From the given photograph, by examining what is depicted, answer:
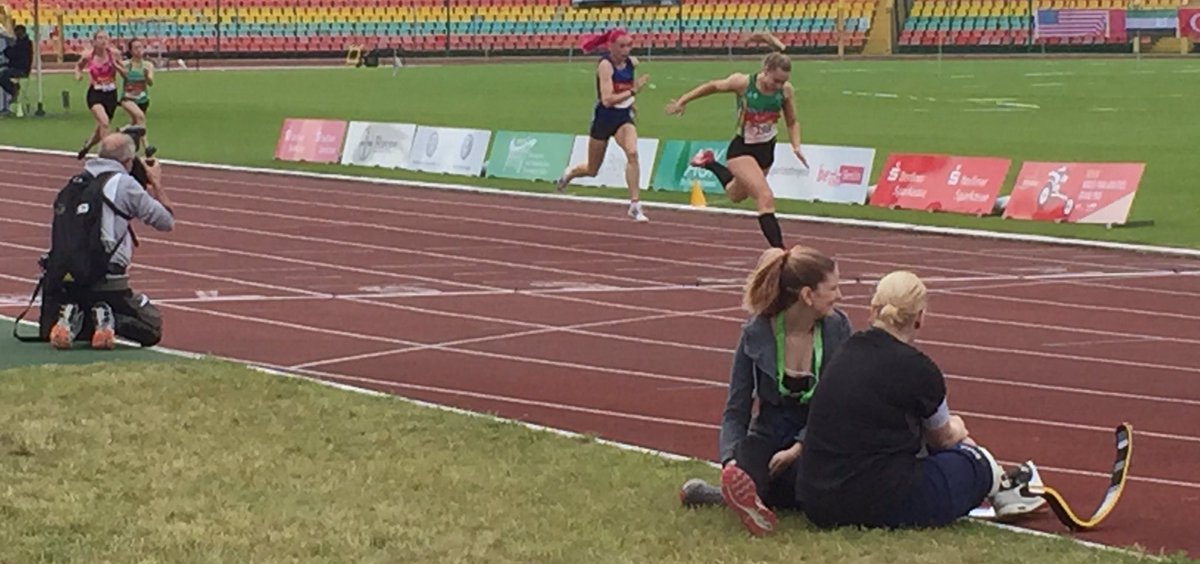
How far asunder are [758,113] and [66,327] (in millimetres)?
6825

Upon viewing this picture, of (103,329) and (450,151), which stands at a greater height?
(103,329)

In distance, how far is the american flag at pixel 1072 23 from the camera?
2670 inches

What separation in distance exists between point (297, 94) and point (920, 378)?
39.8 metres

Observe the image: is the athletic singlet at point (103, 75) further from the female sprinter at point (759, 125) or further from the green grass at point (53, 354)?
the green grass at point (53, 354)

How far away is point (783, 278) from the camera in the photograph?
8.13 meters

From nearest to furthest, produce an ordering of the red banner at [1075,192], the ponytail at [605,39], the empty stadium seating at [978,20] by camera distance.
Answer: the red banner at [1075,192] → the ponytail at [605,39] → the empty stadium seating at [978,20]

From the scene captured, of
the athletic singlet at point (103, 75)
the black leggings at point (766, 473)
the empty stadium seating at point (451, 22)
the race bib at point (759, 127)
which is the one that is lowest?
the empty stadium seating at point (451, 22)

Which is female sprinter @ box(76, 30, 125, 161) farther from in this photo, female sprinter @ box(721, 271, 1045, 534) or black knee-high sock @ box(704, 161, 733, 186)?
female sprinter @ box(721, 271, 1045, 534)

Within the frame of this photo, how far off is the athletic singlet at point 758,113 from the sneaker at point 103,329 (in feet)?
21.4

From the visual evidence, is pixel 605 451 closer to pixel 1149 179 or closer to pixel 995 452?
pixel 995 452

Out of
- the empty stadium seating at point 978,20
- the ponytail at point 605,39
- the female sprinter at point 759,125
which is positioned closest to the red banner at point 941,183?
the ponytail at point 605,39

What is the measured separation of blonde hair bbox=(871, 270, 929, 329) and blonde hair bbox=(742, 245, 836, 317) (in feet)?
0.97

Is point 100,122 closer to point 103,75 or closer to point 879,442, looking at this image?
point 103,75

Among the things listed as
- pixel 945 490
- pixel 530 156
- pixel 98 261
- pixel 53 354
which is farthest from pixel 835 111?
pixel 945 490
